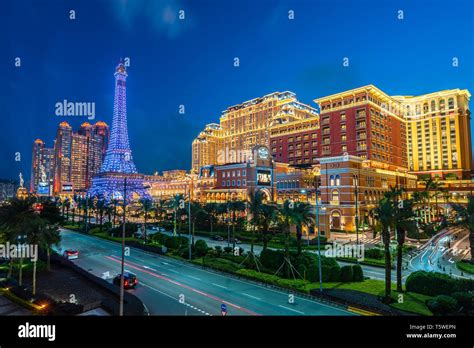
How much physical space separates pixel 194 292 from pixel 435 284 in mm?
18022

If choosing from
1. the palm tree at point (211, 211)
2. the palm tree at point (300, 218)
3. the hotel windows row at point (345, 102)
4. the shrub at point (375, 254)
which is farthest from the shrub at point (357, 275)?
the hotel windows row at point (345, 102)

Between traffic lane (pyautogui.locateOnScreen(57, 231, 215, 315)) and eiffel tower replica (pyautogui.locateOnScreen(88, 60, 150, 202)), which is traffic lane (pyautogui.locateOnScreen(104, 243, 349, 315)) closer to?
traffic lane (pyautogui.locateOnScreen(57, 231, 215, 315))

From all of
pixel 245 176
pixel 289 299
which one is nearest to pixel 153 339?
pixel 289 299

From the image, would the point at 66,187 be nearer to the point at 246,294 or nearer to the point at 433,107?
the point at 246,294

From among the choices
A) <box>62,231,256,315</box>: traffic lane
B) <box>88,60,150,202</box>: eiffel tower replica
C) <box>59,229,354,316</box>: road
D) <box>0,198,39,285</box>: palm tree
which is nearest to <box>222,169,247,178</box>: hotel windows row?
<box>62,231,256,315</box>: traffic lane

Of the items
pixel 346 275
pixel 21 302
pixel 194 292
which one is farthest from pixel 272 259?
pixel 21 302

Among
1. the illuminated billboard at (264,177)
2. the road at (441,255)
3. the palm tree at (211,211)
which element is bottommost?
the road at (441,255)

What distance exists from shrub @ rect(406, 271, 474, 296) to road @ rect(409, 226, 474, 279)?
8224 millimetres

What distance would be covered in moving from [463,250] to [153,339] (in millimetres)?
50957

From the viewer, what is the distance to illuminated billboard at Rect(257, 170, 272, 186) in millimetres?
83500

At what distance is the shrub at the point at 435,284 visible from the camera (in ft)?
71.1

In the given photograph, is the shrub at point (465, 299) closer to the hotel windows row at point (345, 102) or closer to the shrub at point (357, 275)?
the shrub at point (357, 275)

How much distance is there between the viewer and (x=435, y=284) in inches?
896

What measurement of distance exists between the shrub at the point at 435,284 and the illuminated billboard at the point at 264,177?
59742 mm
